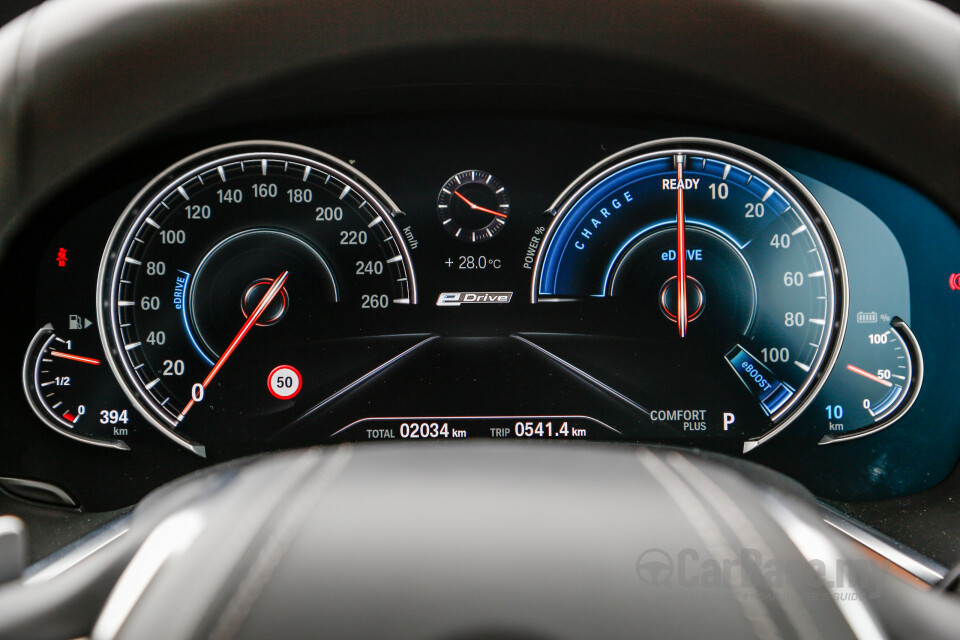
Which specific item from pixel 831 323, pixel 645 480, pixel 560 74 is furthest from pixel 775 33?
pixel 645 480

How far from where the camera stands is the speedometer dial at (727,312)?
2551 mm

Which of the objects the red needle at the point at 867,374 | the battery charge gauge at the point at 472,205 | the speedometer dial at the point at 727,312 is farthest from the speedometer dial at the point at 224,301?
the red needle at the point at 867,374

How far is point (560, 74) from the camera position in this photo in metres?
2.35

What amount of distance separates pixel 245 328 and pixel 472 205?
0.66 m

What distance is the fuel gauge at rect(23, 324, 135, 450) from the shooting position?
2.50 meters

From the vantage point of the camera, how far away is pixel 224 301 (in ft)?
8.43

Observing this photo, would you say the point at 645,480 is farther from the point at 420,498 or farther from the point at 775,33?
the point at 775,33

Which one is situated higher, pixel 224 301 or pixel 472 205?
pixel 472 205

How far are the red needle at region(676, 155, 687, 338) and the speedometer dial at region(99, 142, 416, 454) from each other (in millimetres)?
692

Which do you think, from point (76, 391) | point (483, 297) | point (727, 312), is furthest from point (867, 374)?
point (76, 391)

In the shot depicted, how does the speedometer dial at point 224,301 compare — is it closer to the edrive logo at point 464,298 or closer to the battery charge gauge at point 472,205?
the edrive logo at point 464,298

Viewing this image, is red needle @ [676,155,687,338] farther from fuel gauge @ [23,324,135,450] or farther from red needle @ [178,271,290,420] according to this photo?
fuel gauge @ [23,324,135,450]

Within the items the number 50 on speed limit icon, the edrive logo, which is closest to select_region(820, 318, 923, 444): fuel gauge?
the edrive logo

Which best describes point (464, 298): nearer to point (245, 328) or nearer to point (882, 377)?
point (245, 328)
